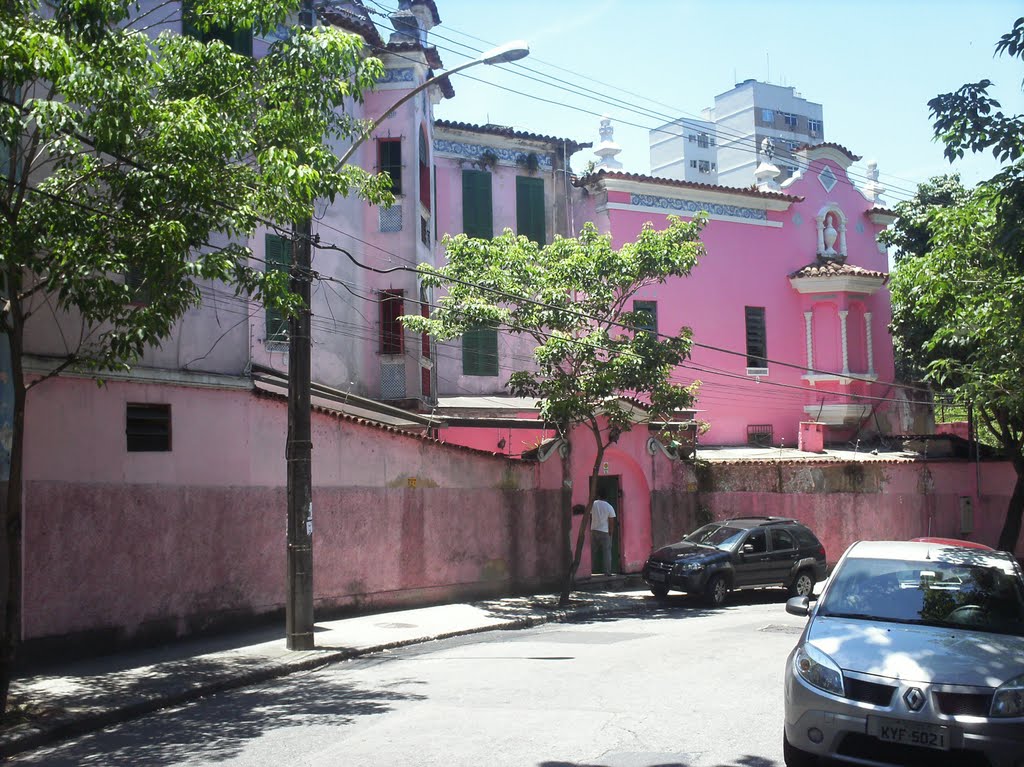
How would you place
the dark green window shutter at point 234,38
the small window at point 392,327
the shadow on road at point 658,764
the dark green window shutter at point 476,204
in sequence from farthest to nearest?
the dark green window shutter at point 476,204, the small window at point 392,327, the dark green window shutter at point 234,38, the shadow on road at point 658,764

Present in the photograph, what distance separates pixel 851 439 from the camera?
101ft

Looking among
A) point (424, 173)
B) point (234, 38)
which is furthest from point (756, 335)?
point (234, 38)

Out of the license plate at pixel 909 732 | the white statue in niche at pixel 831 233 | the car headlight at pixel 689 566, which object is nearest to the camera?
the license plate at pixel 909 732

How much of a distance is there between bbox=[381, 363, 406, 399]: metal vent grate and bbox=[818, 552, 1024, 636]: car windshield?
49.7 feet

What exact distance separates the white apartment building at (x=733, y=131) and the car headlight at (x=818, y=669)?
A: 62235 mm

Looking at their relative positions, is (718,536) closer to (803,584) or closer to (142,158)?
(803,584)

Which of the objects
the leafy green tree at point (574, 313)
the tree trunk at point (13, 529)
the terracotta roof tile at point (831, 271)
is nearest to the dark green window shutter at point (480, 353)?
the leafy green tree at point (574, 313)

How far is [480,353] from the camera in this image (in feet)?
83.9

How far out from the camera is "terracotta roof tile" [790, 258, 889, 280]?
3039 centimetres

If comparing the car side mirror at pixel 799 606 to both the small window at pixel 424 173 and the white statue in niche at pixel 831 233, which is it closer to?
the small window at pixel 424 173

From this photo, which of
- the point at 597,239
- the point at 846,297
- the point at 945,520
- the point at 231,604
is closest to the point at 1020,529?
the point at 945,520

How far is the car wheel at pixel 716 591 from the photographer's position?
792 inches

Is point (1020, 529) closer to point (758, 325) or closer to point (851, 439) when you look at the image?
point (851, 439)

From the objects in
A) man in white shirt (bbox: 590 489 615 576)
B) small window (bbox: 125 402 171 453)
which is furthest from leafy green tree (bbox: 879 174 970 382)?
small window (bbox: 125 402 171 453)
